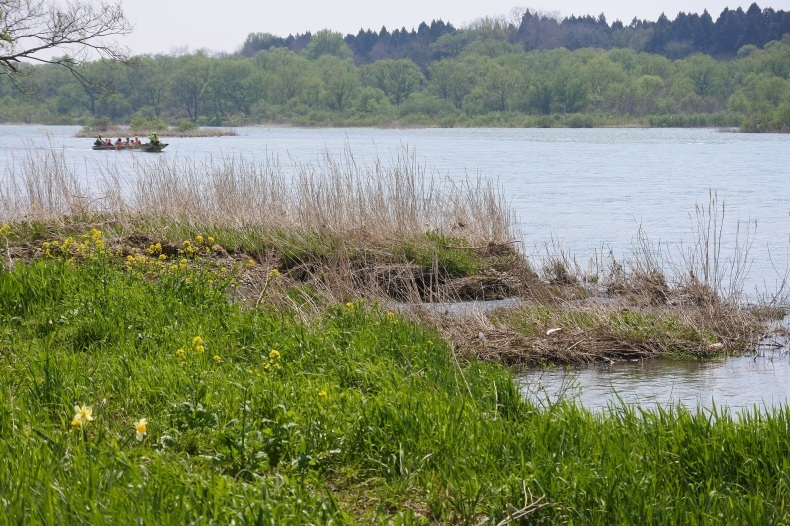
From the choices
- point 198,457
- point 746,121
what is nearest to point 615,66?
point 746,121

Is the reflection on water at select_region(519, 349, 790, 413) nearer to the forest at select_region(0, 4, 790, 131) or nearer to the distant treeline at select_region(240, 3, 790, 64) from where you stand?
the forest at select_region(0, 4, 790, 131)

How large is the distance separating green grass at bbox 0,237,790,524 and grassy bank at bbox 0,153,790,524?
0.02 m

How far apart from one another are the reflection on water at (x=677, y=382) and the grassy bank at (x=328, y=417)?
0.37 m

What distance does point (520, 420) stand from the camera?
18.3ft

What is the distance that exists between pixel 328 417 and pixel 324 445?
32 cm

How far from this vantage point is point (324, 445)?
455 centimetres

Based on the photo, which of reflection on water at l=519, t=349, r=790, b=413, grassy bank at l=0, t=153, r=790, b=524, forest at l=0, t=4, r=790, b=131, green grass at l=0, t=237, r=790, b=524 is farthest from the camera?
forest at l=0, t=4, r=790, b=131

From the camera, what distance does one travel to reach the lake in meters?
8.55

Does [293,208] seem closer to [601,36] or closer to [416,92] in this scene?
[416,92]

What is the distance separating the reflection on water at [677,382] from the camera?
7879 mm

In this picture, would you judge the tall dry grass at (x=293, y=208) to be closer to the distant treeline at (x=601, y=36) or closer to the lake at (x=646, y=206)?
the lake at (x=646, y=206)

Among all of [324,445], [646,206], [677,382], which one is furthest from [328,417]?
[646,206]

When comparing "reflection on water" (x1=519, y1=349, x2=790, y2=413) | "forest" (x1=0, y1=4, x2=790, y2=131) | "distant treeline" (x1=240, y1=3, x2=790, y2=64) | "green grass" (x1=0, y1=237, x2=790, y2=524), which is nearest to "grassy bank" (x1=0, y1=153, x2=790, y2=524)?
"green grass" (x1=0, y1=237, x2=790, y2=524)

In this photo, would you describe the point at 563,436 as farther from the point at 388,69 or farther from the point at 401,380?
the point at 388,69
